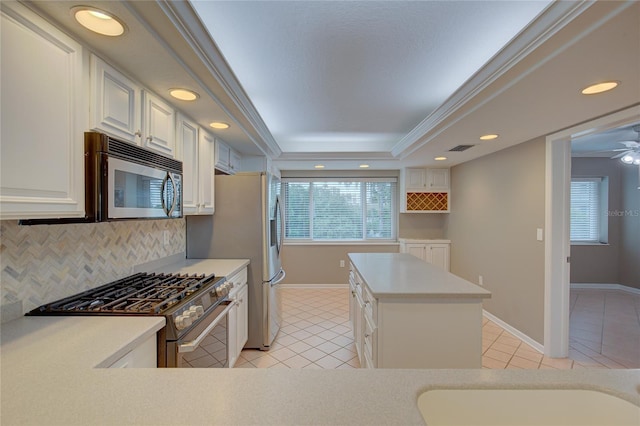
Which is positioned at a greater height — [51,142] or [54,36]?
[54,36]

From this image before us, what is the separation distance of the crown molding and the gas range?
81.2 inches

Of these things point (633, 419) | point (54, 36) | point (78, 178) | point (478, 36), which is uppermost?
point (478, 36)

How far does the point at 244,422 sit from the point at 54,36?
1.49m

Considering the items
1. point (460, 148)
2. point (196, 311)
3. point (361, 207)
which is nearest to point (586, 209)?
point (460, 148)

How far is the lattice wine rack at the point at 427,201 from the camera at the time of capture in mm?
4961

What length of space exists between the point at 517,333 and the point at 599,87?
2588mm

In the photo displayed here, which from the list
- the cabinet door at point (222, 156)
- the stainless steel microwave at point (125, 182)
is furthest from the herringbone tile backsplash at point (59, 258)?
the cabinet door at point (222, 156)

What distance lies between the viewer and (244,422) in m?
0.62

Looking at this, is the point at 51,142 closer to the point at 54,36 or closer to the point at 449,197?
the point at 54,36

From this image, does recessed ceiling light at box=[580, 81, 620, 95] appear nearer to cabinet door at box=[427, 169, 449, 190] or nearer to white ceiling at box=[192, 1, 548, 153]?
white ceiling at box=[192, 1, 548, 153]

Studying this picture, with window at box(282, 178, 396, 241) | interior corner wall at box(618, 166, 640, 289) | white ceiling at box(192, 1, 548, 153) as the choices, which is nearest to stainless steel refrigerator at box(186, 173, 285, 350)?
white ceiling at box(192, 1, 548, 153)

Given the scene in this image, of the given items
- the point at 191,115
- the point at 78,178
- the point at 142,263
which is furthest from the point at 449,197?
the point at 78,178

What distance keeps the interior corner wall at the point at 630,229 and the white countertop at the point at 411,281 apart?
4640mm

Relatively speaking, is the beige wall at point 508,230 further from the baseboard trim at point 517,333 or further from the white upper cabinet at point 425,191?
the white upper cabinet at point 425,191
